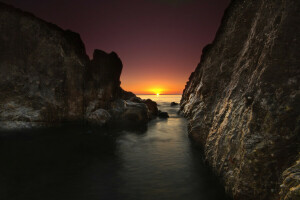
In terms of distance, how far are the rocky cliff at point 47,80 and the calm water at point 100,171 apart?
5.87m

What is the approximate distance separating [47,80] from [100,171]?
17.1m

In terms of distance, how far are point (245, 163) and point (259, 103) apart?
184cm

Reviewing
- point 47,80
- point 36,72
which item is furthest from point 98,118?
point 36,72

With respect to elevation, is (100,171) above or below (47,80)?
Answer: below

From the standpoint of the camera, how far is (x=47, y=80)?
20.8m

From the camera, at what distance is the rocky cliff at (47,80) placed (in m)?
19.0

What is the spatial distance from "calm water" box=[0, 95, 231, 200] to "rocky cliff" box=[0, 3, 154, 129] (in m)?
5.87

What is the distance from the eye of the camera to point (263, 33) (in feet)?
20.6

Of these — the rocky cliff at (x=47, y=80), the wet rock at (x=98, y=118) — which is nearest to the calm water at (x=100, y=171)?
the rocky cliff at (x=47, y=80)

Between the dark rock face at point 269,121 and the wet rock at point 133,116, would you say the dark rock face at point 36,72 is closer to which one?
the wet rock at point 133,116

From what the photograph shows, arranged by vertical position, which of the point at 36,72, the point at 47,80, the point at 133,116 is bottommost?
the point at 133,116

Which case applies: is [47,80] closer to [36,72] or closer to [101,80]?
[36,72]

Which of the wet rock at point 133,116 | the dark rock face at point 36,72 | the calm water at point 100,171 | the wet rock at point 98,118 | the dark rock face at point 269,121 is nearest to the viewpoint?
the dark rock face at point 269,121

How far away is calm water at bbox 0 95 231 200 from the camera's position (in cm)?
650
